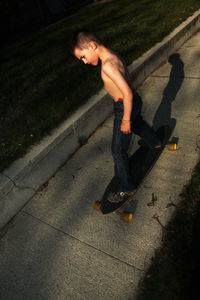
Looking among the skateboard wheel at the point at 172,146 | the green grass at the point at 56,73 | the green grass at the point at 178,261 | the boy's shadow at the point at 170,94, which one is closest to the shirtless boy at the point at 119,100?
the skateboard wheel at the point at 172,146

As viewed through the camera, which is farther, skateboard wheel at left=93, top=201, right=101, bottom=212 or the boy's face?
skateboard wheel at left=93, top=201, right=101, bottom=212

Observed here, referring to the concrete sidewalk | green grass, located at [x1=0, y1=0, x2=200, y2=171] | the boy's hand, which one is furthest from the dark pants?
green grass, located at [x1=0, y1=0, x2=200, y2=171]

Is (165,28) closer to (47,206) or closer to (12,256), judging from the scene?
(47,206)

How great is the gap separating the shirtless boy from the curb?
104 centimetres

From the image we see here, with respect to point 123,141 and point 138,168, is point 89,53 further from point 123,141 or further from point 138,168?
point 138,168

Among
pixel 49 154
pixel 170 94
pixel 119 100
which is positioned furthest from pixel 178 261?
Answer: pixel 170 94

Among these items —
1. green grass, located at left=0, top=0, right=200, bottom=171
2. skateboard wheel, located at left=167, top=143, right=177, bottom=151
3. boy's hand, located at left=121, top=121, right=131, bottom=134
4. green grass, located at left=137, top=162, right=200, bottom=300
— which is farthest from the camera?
green grass, located at left=0, top=0, right=200, bottom=171

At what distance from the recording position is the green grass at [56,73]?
11.8ft

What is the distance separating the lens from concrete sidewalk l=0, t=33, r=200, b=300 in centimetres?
210

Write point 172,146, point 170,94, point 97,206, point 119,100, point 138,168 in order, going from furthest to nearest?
point 170,94 < point 172,146 < point 138,168 < point 97,206 < point 119,100

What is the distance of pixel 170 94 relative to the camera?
419 centimetres

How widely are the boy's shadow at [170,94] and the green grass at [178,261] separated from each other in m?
1.54

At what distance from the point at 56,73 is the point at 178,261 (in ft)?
14.9

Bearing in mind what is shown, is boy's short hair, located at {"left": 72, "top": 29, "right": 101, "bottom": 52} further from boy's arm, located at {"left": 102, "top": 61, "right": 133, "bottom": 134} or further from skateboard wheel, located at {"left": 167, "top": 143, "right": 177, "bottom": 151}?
skateboard wheel, located at {"left": 167, "top": 143, "right": 177, "bottom": 151}
